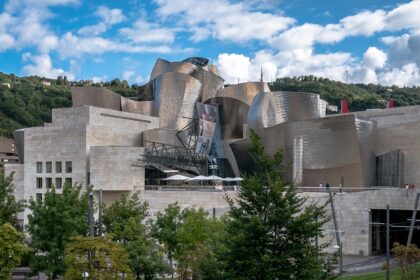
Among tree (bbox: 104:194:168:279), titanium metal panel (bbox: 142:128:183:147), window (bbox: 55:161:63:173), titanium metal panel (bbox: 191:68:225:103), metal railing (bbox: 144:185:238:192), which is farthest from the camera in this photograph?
titanium metal panel (bbox: 191:68:225:103)

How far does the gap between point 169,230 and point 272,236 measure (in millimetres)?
13955

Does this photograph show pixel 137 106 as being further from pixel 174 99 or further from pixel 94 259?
pixel 94 259

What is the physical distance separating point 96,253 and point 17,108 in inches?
4394

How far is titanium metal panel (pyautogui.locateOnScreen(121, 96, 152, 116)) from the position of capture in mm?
67188

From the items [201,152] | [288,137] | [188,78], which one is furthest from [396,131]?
[188,78]

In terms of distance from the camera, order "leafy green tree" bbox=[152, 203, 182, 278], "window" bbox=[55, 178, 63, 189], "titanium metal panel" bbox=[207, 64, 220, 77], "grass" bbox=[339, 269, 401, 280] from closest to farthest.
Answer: "grass" bbox=[339, 269, 401, 280], "leafy green tree" bbox=[152, 203, 182, 278], "window" bbox=[55, 178, 63, 189], "titanium metal panel" bbox=[207, 64, 220, 77]

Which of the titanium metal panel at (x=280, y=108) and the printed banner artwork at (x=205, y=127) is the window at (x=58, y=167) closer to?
the printed banner artwork at (x=205, y=127)

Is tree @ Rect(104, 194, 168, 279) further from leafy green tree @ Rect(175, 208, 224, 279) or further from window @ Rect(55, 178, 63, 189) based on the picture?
window @ Rect(55, 178, 63, 189)

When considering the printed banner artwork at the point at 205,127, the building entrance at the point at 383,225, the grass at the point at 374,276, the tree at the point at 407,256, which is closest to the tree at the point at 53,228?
the grass at the point at 374,276

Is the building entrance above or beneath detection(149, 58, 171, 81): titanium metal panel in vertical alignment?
beneath

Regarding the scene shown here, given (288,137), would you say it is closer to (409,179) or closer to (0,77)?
(409,179)

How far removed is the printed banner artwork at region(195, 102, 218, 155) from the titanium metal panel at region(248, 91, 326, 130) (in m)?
7.73

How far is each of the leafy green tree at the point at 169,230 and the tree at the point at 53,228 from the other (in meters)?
3.93

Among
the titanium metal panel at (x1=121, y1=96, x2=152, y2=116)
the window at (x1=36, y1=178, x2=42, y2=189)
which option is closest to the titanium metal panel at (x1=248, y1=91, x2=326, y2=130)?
the titanium metal panel at (x1=121, y1=96, x2=152, y2=116)
